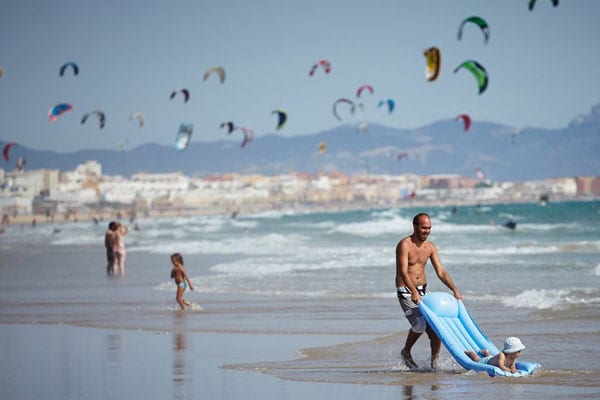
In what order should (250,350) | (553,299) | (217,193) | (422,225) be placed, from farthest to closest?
(217,193) < (553,299) < (250,350) < (422,225)

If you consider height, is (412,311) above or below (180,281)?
below

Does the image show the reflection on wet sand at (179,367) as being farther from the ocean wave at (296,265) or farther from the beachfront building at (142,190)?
the beachfront building at (142,190)

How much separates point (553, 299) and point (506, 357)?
5.57 metres

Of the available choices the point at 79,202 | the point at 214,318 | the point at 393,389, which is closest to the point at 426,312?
the point at 393,389

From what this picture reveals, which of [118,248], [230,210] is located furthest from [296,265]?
[230,210]

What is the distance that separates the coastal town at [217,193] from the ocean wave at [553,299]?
72.3 meters

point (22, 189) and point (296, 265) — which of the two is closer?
point (296, 265)

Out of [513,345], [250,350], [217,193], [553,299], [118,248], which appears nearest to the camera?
[513,345]

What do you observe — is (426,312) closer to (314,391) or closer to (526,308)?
(314,391)

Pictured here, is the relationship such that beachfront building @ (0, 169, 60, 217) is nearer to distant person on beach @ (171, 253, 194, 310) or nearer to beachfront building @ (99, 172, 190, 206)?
beachfront building @ (99, 172, 190, 206)

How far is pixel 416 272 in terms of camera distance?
24.1ft

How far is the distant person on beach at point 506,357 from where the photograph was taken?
6.82 metres

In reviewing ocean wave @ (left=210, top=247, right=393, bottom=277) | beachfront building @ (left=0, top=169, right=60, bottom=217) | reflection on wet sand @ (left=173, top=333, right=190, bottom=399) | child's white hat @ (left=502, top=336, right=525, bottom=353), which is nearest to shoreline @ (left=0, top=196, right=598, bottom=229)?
beachfront building @ (left=0, top=169, right=60, bottom=217)

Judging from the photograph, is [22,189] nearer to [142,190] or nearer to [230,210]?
[142,190]
